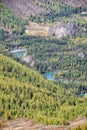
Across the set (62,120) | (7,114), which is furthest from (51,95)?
(62,120)

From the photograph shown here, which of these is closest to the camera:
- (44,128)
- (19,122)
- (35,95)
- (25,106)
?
(44,128)

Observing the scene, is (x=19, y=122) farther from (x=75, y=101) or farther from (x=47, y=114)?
(x=75, y=101)

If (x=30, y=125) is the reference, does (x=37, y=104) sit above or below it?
below

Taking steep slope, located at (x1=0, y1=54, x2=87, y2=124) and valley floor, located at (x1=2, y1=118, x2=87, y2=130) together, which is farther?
steep slope, located at (x1=0, y1=54, x2=87, y2=124)

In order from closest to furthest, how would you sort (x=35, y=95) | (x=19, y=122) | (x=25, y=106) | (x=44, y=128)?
(x=44, y=128), (x=19, y=122), (x=25, y=106), (x=35, y=95)

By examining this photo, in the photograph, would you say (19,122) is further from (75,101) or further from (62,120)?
(75,101)

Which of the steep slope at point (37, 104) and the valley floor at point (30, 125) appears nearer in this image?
the valley floor at point (30, 125)

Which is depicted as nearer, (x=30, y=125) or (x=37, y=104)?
(x=30, y=125)

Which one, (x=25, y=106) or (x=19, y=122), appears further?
(x=25, y=106)

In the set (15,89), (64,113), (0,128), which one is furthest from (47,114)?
(15,89)
